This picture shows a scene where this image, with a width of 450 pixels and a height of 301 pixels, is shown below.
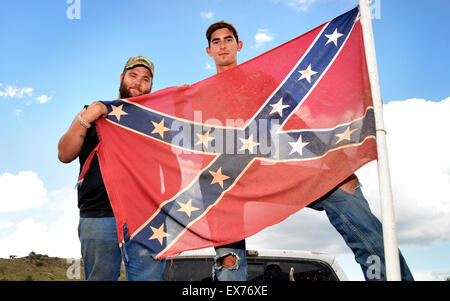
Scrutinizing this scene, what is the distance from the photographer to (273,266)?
→ 4.09 meters

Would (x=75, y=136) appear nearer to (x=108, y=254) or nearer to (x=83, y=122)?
(x=83, y=122)

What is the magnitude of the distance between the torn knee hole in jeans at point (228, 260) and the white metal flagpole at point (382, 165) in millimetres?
1264

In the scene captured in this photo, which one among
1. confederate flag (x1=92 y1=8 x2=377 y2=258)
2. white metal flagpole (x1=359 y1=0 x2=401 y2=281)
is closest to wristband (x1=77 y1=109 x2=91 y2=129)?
confederate flag (x1=92 y1=8 x2=377 y2=258)

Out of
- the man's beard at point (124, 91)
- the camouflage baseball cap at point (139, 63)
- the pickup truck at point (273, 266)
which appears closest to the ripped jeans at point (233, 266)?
the pickup truck at point (273, 266)

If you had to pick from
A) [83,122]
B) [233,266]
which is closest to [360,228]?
[233,266]

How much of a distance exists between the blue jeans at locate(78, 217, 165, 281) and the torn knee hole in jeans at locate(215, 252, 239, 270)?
55cm

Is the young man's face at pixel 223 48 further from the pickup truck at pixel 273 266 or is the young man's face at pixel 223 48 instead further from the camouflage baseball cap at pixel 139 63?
the pickup truck at pixel 273 266

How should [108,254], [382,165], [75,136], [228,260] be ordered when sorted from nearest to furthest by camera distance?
[382,165] < [228,260] < [108,254] < [75,136]

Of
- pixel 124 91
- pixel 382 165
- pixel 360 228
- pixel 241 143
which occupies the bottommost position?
pixel 360 228

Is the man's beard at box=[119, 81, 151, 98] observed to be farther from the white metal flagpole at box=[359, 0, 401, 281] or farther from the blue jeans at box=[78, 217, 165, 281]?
the white metal flagpole at box=[359, 0, 401, 281]

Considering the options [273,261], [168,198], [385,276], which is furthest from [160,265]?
[385,276]

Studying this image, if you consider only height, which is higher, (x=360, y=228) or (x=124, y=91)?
(x=124, y=91)

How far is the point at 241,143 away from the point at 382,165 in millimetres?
1339
